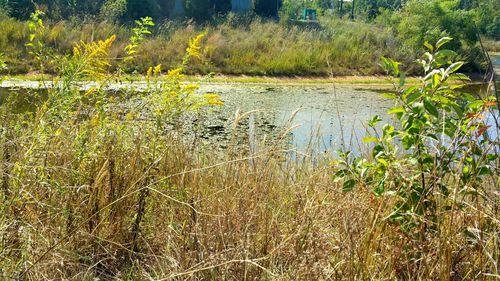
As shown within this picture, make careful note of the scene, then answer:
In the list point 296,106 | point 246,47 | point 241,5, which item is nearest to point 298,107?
point 296,106

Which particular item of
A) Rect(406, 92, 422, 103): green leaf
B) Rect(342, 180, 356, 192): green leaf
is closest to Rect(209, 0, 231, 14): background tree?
Rect(342, 180, 356, 192): green leaf

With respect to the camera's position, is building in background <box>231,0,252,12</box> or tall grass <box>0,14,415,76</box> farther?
building in background <box>231,0,252,12</box>

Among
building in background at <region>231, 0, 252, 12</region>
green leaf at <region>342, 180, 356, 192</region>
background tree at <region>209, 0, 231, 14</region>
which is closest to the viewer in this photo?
green leaf at <region>342, 180, 356, 192</region>

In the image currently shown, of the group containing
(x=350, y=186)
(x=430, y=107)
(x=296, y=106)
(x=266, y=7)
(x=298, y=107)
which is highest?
(x=266, y=7)

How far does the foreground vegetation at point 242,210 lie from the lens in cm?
179

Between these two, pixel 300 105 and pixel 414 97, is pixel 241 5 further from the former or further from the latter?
pixel 414 97

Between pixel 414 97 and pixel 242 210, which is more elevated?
pixel 414 97

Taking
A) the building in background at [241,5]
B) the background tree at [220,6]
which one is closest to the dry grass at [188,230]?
the background tree at [220,6]

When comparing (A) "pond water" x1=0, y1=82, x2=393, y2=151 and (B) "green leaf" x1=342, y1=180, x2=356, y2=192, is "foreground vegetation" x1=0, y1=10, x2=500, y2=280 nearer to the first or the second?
(B) "green leaf" x1=342, y1=180, x2=356, y2=192

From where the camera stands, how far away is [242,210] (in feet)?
7.07

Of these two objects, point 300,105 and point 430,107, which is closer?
point 430,107

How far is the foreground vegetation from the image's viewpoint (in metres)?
1.79

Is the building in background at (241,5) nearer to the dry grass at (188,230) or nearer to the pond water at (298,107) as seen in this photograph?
the pond water at (298,107)

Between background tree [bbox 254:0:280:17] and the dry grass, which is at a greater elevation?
background tree [bbox 254:0:280:17]
